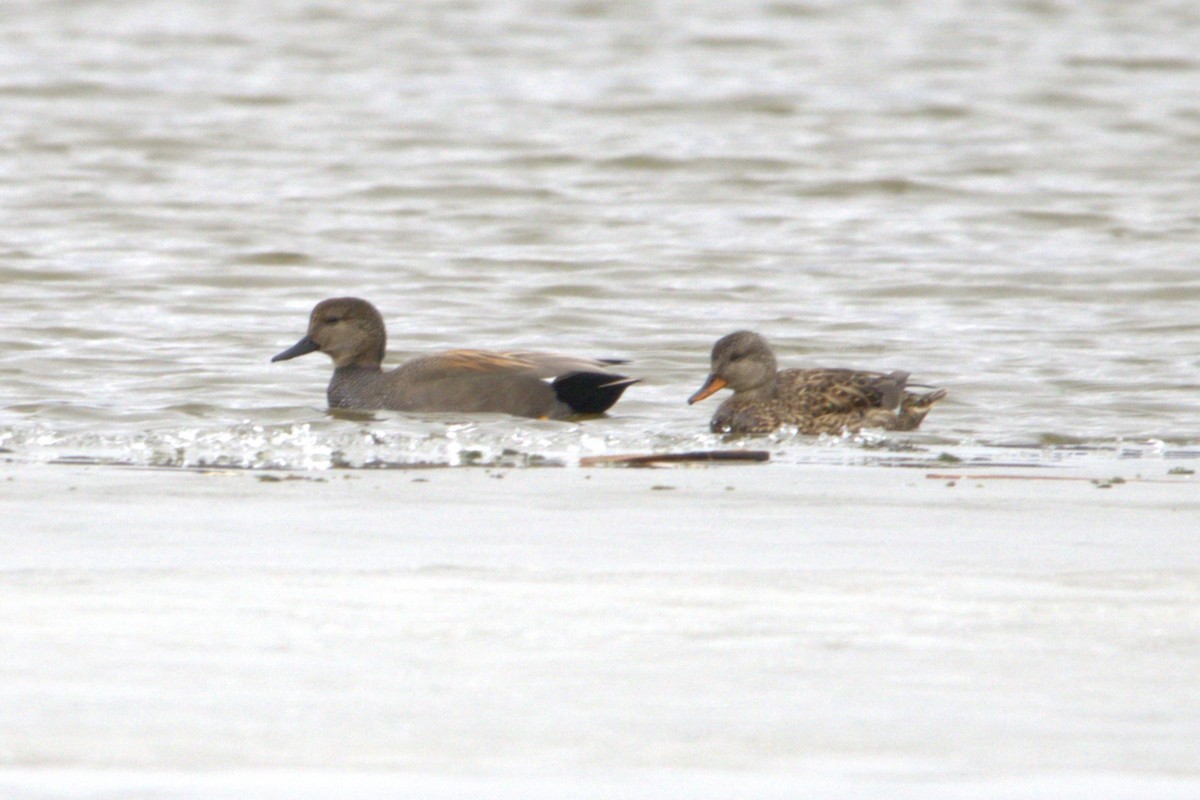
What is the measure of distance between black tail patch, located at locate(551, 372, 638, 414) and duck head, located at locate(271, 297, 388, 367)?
1071mm

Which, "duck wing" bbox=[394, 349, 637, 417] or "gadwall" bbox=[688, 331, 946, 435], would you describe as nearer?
"gadwall" bbox=[688, 331, 946, 435]

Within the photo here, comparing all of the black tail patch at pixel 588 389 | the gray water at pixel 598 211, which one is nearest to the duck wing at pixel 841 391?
the gray water at pixel 598 211

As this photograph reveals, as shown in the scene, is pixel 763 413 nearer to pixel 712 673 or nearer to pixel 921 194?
pixel 712 673

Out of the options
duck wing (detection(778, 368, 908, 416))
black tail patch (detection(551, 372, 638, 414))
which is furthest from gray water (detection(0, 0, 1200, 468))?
duck wing (detection(778, 368, 908, 416))

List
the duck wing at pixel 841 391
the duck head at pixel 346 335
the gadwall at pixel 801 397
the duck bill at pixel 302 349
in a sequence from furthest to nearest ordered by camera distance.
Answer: the duck bill at pixel 302 349
the duck head at pixel 346 335
the duck wing at pixel 841 391
the gadwall at pixel 801 397

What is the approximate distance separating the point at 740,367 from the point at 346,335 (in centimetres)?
185

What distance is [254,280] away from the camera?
590 inches

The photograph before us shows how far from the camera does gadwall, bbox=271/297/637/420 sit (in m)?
9.79

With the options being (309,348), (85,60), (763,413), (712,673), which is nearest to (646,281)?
(309,348)

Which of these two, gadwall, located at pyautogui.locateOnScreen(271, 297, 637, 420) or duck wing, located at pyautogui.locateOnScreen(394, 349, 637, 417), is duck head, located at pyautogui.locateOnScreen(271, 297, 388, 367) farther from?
duck wing, located at pyautogui.locateOnScreen(394, 349, 637, 417)

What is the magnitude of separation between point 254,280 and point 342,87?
10.7 metres

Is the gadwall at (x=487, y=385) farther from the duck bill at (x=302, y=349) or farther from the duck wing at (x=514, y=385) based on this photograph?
the duck bill at (x=302, y=349)

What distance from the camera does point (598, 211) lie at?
1838 cm

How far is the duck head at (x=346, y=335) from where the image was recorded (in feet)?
34.3
